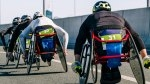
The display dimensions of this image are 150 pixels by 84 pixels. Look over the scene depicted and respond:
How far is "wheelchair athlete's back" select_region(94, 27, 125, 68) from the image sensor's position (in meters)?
7.18

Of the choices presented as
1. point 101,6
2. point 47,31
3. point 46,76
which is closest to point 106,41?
point 101,6

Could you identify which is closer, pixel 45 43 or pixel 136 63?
pixel 136 63

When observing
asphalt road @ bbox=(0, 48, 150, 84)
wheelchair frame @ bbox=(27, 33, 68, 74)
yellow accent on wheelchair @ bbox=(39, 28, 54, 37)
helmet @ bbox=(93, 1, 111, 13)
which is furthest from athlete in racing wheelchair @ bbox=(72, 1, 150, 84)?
wheelchair frame @ bbox=(27, 33, 68, 74)

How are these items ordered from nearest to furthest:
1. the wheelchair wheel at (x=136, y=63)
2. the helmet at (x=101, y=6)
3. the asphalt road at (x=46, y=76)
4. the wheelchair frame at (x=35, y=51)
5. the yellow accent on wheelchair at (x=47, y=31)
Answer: the wheelchair wheel at (x=136, y=63) < the helmet at (x=101, y=6) < the asphalt road at (x=46, y=76) < the yellow accent on wheelchair at (x=47, y=31) < the wheelchair frame at (x=35, y=51)

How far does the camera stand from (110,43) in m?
7.18

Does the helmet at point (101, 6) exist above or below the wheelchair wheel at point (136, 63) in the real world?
above

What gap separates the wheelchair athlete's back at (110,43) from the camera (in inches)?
283

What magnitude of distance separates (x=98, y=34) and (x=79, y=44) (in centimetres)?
46

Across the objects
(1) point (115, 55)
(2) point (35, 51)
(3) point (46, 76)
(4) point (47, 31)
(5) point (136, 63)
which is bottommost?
(3) point (46, 76)

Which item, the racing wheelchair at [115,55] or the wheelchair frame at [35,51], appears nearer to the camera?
the racing wheelchair at [115,55]

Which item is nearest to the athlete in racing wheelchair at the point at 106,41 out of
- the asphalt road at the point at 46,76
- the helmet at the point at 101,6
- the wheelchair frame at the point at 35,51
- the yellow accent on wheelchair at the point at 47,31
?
the helmet at the point at 101,6

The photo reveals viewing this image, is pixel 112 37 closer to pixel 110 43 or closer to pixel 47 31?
pixel 110 43

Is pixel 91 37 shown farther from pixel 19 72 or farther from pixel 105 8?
pixel 19 72

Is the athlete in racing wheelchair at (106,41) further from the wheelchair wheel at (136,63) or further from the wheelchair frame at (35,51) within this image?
the wheelchair frame at (35,51)
